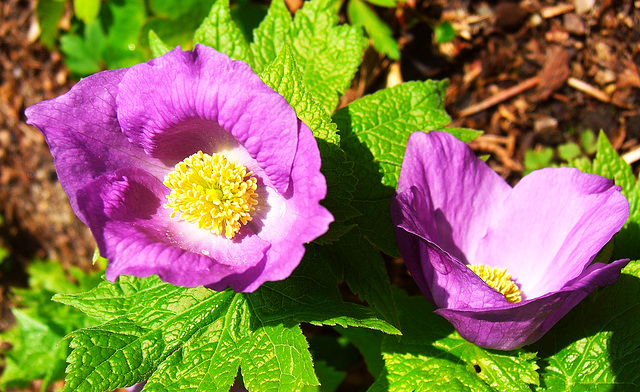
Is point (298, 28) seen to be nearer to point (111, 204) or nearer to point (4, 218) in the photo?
point (111, 204)

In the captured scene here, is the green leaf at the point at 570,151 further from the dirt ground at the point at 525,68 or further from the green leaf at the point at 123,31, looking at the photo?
the green leaf at the point at 123,31

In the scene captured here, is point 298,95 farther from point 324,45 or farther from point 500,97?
point 500,97

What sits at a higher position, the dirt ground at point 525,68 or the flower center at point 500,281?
the dirt ground at point 525,68

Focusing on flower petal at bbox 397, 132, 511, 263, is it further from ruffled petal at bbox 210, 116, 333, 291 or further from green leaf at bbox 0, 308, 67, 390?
green leaf at bbox 0, 308, 67, 390

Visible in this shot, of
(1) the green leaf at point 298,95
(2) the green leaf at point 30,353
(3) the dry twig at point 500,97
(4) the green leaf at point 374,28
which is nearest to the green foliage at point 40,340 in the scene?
(2) the green leaf at point 30,353

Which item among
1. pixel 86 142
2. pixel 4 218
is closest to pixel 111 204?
pixel 86 142

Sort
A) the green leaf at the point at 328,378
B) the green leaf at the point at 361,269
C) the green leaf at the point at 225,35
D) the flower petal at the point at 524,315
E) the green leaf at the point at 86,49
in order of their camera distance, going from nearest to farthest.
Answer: the flower petal at the point at 524,315 → the green leaf at the point at 361,269 → the green leaf at the point at 225,35 → the green leaf at the point at 328,378 → the green leaf at the point at 86,49

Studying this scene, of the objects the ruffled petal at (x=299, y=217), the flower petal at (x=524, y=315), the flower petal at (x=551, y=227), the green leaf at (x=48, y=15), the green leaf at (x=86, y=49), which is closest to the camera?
the ruffled petal at (x=299, y=217)
